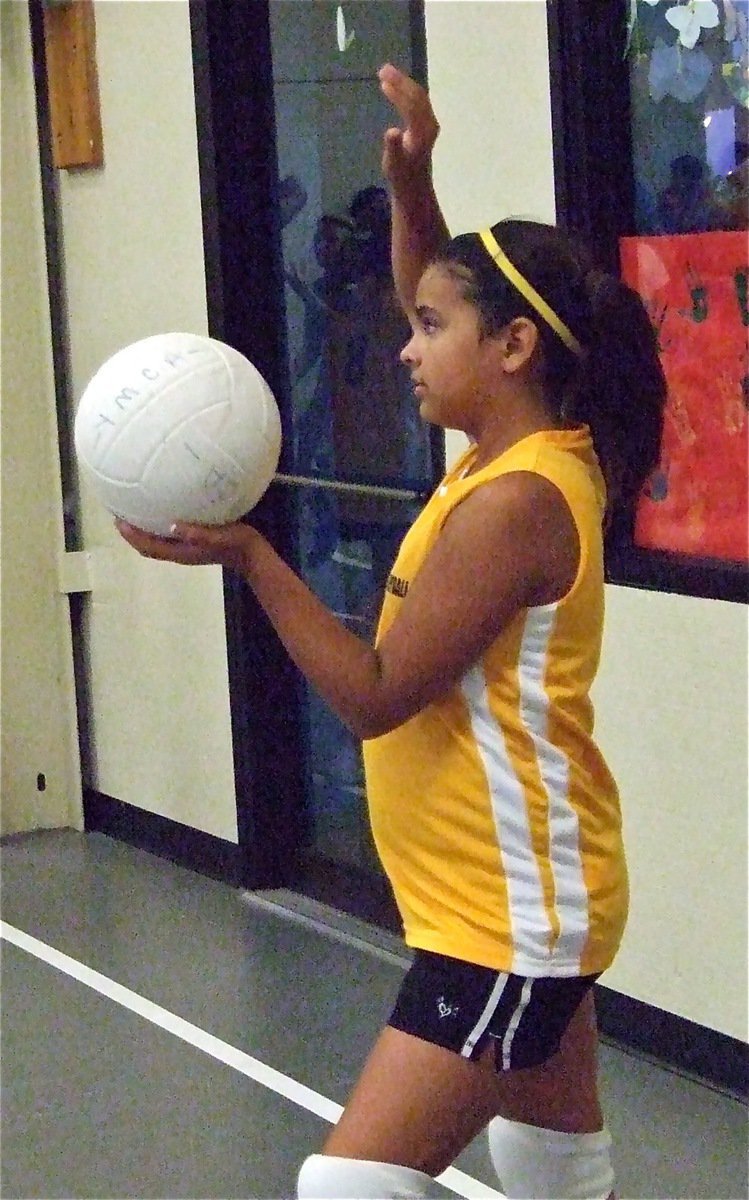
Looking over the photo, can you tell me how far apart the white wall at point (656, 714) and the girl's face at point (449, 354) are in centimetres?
105

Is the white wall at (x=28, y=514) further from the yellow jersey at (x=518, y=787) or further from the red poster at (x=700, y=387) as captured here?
the yellow jersey at (x=518, y=787)

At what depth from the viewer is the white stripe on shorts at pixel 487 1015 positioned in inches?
63.9

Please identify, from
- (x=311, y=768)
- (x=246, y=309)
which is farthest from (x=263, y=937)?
(x=246, y=309)

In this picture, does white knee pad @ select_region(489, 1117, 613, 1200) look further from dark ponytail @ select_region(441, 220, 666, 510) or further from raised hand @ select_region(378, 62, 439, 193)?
raised hand @ select_region(378, 62, 439, 193)

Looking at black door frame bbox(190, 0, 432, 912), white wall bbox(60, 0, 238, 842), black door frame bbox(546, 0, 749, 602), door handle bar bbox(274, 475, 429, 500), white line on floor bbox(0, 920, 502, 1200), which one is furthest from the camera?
white wall bbox(60, 0, 238, 842)

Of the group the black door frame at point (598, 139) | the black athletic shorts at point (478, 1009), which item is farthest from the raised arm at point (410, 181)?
the black door frame at point (598, 139)

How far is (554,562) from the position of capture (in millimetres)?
1606

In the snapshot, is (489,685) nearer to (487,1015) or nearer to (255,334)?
(487,1015)

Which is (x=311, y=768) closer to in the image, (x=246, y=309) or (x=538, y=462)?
(x=246, y=309)

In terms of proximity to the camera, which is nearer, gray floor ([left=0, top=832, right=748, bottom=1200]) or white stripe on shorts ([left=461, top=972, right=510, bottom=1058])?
white stripe on shorts ([left=461, top=972, right=510, bottom=1058])

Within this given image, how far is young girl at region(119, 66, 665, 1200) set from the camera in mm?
1594

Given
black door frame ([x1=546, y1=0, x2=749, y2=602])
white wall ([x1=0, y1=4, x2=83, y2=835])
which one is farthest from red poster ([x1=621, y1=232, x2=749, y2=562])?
white wall ([x1=0, y1=4, x2=83, y2=835])

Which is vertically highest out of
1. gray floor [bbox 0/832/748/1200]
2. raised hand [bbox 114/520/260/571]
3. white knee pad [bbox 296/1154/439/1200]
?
raised hand [bbox 114/520/260/571]

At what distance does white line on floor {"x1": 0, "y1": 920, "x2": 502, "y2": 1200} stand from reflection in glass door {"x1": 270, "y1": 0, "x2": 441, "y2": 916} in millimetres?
645
